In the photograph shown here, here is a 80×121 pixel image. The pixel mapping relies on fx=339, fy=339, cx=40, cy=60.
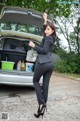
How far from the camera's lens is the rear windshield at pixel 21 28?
923 cm

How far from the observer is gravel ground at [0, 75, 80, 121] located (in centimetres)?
649

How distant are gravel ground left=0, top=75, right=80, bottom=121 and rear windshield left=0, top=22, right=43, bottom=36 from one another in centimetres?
164

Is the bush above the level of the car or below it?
below

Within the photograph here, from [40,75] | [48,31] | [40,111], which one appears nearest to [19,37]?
[48,31]

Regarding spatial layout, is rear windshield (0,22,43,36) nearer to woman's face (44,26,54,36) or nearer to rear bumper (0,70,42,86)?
rear bumper (0,70,42,86)

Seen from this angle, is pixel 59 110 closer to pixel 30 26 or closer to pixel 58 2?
pixel 30 26

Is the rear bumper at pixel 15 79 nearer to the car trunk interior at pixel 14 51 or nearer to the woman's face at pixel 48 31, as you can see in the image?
the car trunk interior at pixel 14 51

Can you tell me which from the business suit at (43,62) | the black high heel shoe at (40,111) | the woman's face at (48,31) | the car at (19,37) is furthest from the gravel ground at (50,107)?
the woman's face at (48,31)

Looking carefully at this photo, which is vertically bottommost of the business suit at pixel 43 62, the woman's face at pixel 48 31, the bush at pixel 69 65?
the bush at pixel 69 65

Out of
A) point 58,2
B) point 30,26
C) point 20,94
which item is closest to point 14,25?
point 30,26

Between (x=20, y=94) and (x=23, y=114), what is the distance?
6.45 ft

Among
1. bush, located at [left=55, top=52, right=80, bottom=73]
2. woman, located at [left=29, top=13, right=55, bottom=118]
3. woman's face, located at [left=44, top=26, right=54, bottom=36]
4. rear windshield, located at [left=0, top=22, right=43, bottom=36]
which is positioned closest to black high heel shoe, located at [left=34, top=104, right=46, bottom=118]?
woman, located at [left=29, top=13, right=55, bottom=118]

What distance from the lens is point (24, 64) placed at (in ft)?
30.4

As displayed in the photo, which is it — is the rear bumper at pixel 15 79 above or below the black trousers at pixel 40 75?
below
